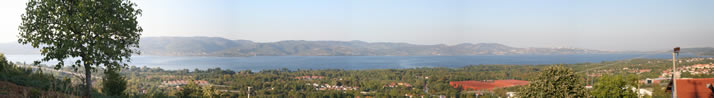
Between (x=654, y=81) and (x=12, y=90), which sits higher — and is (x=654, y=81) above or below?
below

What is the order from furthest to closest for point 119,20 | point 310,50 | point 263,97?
point 310,50
point 263,97
point 119,20

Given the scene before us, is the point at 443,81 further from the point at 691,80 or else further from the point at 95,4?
the point at 95,4

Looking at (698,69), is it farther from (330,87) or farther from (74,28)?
(74,28)

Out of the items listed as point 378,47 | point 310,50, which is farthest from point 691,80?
point 378,47

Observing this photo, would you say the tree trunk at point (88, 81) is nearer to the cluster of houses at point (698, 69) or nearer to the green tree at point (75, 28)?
the green tree at point (75, 28)

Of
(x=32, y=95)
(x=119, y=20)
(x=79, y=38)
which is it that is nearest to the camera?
(x=32, y=95)

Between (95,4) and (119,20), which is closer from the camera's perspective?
(95,4)

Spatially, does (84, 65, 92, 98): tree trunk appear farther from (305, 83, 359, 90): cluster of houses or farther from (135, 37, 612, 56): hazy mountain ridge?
(135, 37, 612, 56): hazy mountain ridge
